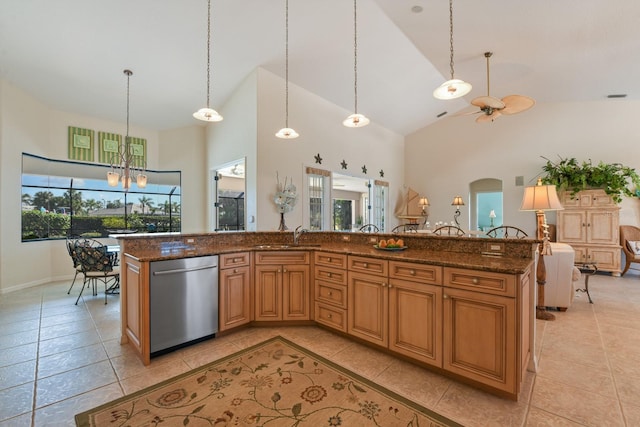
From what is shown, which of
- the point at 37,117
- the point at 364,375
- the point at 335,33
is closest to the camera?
the point at 364,375

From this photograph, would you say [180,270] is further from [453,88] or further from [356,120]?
[453,88]

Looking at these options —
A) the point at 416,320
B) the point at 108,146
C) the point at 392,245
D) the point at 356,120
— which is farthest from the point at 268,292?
the point at 108,146

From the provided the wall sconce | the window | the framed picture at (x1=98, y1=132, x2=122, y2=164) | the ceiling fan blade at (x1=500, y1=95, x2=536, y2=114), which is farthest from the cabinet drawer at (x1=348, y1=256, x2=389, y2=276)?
the wall sconce

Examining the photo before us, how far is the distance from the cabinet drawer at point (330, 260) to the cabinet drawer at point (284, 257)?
0.15 m

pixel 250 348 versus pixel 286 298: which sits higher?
pixel 286 298

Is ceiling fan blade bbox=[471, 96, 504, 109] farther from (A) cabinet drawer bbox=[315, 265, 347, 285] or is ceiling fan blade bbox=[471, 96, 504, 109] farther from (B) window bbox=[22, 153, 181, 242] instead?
(B) window bbox=[22, 153, 181, 242]

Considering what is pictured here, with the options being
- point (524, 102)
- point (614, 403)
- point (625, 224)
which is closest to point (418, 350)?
point (614, 403)

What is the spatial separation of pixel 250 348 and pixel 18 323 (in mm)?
2991

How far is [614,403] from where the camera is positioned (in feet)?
6.17

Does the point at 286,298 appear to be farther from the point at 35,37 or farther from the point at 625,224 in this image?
the point at 625,224

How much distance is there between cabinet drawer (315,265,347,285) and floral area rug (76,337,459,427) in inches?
29.9

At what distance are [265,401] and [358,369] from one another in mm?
798

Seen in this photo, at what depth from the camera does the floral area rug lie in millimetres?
1733

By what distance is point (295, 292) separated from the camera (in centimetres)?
313
